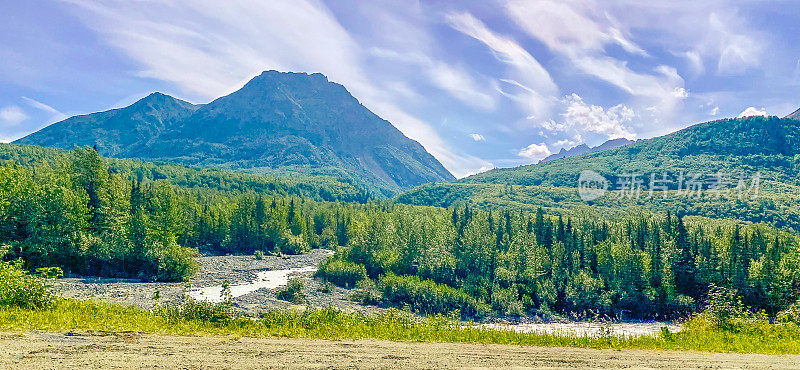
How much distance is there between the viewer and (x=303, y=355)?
11422mm

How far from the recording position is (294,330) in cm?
1404

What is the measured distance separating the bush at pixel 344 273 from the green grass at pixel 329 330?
34.6m

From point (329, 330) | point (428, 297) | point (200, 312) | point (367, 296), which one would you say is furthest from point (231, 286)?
point (329, 330)

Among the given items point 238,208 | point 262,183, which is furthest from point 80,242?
point 262,183

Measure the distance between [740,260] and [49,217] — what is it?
66307 mm

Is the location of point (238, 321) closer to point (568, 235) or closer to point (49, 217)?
point (49, 217)

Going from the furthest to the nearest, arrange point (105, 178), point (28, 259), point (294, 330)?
1. point (105, 178)
2. point (28, 259)
3. point (294, 330)

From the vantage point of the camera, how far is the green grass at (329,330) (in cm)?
1319

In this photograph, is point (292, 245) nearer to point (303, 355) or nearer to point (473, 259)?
point (473, 259)

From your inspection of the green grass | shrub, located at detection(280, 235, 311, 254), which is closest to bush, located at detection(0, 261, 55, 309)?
→ the green grass

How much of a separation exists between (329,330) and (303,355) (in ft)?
9.41

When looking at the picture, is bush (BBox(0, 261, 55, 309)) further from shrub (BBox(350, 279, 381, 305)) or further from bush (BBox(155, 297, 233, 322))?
shrub (BBox(350, 279, 381, 305))

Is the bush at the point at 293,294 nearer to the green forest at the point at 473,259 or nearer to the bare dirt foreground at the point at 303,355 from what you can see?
the green forest at the point at 473,259

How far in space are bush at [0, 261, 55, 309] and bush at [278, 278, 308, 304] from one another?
76.4 feet
